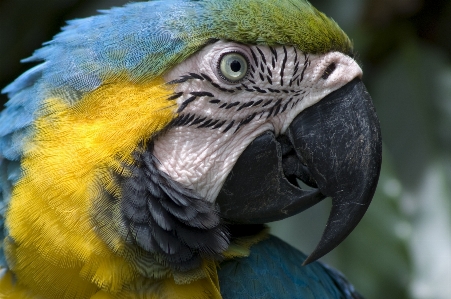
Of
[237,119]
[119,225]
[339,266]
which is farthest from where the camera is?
[339,266]

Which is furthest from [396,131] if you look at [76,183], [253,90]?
[76,183]

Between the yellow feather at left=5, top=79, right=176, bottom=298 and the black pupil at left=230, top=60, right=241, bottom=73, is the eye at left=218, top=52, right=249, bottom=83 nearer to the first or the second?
the black pupil at left=230, top=60, right=241, bottom=73

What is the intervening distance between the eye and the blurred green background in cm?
98

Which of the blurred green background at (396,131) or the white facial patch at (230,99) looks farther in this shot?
the blurred green background at (396,131)

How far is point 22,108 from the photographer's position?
4.02ft

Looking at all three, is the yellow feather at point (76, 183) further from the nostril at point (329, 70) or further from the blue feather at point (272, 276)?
the nostril at point (329, 70)

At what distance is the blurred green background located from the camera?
2096 mm

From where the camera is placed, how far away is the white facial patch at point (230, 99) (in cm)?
117

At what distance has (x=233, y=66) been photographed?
119 cm

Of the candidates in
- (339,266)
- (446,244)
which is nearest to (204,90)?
(339,266)

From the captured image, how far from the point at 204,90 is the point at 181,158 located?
155 mm

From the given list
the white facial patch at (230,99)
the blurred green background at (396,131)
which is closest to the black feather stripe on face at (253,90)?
the white facial patch at (230,99)

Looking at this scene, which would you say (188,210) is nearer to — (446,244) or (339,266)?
(339,266)

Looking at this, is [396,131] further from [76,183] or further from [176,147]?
[76,183]
